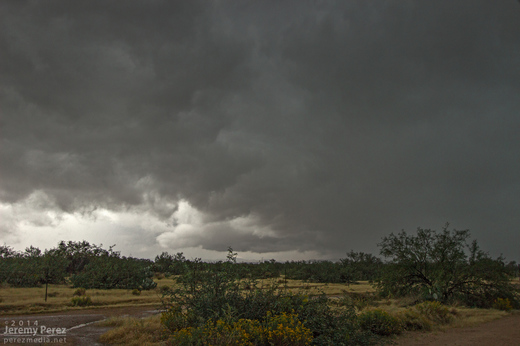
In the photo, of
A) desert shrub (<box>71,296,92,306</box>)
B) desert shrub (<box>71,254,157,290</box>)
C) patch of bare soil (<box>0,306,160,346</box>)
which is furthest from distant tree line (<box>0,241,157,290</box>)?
patch of bare soil (<box>0,306,160,346</box>)

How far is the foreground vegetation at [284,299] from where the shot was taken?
11625 millimetres

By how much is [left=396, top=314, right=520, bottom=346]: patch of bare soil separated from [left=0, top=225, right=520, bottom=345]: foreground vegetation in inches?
34.1

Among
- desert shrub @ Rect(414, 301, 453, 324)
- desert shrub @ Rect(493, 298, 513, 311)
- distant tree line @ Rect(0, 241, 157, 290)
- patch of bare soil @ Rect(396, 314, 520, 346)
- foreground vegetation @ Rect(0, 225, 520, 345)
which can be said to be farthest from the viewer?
distant tree line @ Rect(0, 241, 157, 290)

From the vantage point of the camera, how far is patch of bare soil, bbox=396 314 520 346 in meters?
13.8

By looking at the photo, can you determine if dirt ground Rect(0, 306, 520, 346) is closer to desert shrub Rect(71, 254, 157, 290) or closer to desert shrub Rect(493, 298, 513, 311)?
desert shrub Rect(493, 298, 513, 311)

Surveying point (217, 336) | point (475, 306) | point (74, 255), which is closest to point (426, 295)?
point (475, 306)

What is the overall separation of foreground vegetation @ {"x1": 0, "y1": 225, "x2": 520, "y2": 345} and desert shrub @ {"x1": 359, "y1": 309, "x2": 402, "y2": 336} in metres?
0.04

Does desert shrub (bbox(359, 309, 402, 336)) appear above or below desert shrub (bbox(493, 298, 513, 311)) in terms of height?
above

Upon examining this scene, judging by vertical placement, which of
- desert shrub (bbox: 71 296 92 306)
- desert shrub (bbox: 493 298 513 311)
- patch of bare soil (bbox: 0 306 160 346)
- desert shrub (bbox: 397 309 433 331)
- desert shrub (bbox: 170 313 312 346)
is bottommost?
desert shrub (bbox: 493 298 513 311)

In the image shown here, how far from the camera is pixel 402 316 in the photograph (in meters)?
17.0

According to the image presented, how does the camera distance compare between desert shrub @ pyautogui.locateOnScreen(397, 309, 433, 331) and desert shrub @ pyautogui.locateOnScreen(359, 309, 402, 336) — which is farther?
desert shrub @ pyautogui.locateOnScreen(397, 309, 433, 331)

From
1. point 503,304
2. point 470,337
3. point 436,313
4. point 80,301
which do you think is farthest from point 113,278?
point 503,304

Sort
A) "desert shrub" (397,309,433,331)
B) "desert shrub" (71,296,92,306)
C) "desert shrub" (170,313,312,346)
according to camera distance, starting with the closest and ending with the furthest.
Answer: "desert shrub" (170,313,312,346)
"desert shrub" (397,309,433,331)
"desert shrub" (71,296,92,306)

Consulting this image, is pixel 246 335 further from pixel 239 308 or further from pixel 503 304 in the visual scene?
pixel 503 304
